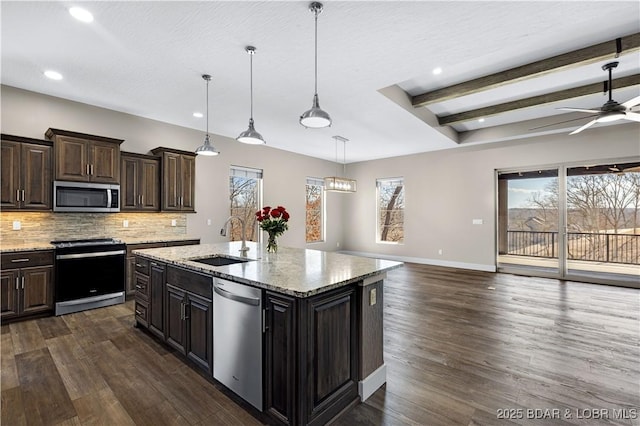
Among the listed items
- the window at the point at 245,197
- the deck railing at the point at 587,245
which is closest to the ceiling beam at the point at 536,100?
the deck railing at the point at 587,245

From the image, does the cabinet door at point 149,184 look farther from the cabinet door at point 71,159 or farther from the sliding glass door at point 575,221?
the sliding glass door at point 575,221

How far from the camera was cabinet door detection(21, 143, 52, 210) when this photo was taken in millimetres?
3687

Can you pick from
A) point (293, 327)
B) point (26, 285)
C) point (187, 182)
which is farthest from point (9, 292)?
point (293, 327)

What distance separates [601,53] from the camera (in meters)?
3.11

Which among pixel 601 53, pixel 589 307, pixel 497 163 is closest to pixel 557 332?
pixel 589 307

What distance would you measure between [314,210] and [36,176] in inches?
230

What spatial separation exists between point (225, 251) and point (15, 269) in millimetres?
2608

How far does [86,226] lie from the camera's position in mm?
4395

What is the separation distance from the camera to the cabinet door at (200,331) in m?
2.28

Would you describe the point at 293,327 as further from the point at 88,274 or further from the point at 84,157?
the point at 84,157

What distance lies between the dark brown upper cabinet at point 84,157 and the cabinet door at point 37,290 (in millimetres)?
1203

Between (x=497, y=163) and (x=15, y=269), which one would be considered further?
(x=497, y=163)

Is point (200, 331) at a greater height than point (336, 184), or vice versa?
point (336, 184)

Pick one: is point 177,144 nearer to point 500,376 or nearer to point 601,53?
point 500,376
